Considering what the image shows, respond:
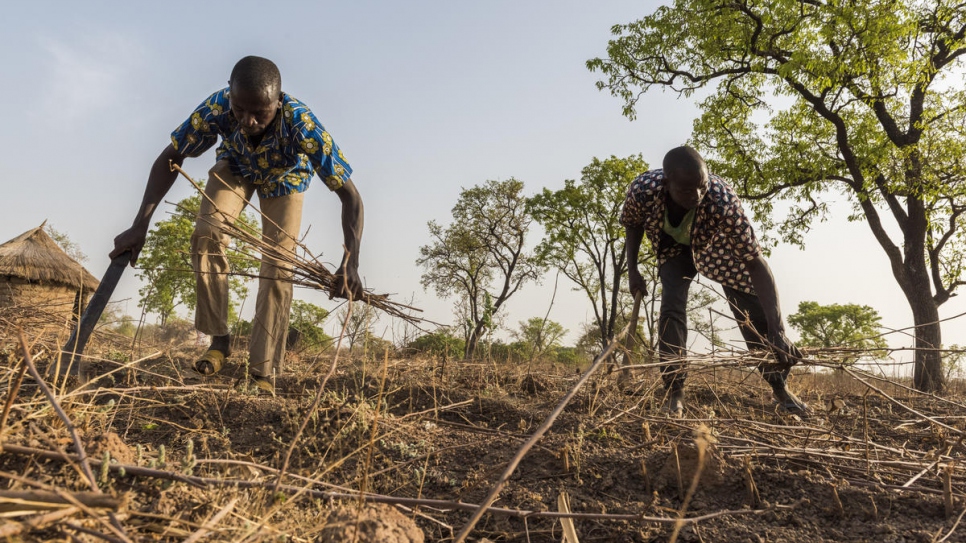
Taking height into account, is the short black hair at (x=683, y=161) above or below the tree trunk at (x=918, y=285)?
below

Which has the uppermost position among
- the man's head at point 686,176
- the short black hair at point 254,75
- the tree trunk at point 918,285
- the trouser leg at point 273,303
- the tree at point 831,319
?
the tree at point 831,319

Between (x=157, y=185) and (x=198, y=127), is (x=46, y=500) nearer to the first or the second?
(x=157, y=185)

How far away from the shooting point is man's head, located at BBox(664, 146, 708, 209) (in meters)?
2.96

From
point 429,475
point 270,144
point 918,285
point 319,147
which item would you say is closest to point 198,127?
point 270,144

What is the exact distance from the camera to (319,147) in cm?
316

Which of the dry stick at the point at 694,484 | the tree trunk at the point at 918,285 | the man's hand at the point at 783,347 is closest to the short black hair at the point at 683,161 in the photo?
the man's hand at the point at 783,347

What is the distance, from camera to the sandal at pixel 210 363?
3.21 m

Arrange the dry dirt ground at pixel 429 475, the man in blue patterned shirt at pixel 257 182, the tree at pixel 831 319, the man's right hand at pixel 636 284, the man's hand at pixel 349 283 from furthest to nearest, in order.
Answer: the tree at pixel 831 319, the man's right hand at pixel 636 284, the man in blue patterned shirt at pixel 257 182, the man's hand at pixel 349 283, the dry dirt ground at pixel 429 475

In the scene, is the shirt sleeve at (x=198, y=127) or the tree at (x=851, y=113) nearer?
the shirt sleeve at (x=198, y=127)

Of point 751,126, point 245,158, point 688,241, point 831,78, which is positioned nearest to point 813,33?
point 831,78

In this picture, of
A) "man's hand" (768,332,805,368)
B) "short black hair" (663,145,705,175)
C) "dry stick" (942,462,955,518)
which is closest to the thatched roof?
"short black hair" (663,145,705,175)

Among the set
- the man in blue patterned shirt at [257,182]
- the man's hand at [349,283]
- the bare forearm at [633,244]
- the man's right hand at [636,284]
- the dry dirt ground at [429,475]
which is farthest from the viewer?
the bare forearm at [633,244]

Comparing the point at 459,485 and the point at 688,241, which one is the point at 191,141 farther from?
the point at 688,241

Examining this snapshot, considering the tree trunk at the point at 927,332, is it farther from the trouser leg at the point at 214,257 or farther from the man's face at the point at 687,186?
the trouser leg at the point at 214,257
